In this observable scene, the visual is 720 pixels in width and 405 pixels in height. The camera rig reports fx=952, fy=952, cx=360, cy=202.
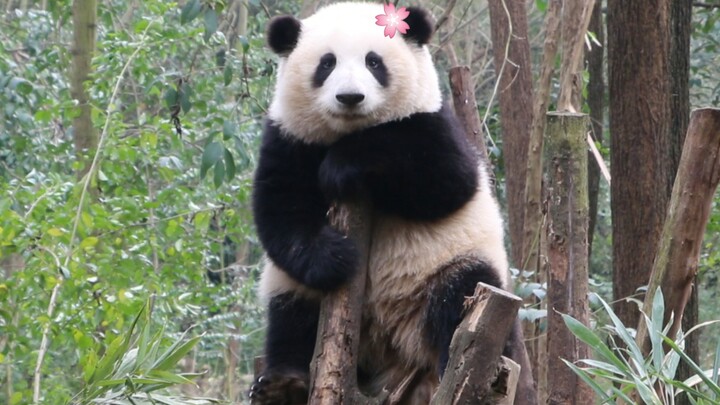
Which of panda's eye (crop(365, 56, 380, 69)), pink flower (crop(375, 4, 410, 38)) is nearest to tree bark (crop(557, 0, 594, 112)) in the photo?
pink flower (crop(375, 4, 410, 38))

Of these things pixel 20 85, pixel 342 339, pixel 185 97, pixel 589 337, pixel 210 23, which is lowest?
pixel 342 339

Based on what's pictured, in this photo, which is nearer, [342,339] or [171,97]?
[342,339]

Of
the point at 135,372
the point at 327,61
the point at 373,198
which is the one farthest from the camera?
the point at 327,61

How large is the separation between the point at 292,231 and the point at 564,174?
109 centimetres

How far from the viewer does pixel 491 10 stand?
269 inches

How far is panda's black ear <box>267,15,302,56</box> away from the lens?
3584 millimetres

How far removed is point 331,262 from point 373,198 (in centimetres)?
32

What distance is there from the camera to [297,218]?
11.2 ft

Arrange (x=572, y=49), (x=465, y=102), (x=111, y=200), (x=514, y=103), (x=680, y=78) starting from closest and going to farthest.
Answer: (x=465, y=102)
(x=572, y=49)
(x=680, y=78)
(x=111, y=200)
(x=514, y=103)

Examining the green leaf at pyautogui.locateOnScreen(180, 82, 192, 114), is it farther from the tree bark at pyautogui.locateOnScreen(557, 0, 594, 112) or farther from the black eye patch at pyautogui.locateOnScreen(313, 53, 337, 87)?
the tree bark at pyautogui.locateOnScreen(557, 0, 594, 112)

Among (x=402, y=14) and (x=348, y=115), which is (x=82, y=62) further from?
(x=348, y=115)

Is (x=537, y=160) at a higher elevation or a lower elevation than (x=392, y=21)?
lower

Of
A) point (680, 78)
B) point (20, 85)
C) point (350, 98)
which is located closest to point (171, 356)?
point (350, 98)

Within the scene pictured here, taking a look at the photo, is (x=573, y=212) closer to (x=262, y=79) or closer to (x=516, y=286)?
A: (x=516, y=286)
